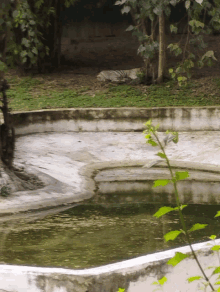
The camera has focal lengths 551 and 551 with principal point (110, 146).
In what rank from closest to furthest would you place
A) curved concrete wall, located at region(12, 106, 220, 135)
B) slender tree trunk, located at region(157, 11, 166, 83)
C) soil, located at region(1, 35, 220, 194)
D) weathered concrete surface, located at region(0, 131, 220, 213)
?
weathered concrete surface, located at region(0, 131, 220, 213)
curved concrete wall, located at region(12, 106, 220, 135)
slender tree trunk, located at region(157, 11, 166, 83)
soil, located at region(1, 35, 220, 194)

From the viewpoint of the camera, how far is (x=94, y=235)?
14.3 ft

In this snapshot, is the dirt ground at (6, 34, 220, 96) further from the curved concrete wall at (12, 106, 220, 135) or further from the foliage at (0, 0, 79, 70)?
the curved concrete wall at (12, 106, 220, 135)

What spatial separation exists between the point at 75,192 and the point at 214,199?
1439mm

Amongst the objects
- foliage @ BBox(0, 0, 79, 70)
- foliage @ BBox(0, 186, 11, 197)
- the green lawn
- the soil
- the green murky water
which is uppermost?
foliage @ BBox(0, 0, 79, 70)

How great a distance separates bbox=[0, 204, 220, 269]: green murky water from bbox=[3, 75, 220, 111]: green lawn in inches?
148

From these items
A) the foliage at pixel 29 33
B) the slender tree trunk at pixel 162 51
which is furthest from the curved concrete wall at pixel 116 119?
the slender tree trunk at pixel 162 51

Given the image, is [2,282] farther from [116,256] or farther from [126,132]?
[126,132]

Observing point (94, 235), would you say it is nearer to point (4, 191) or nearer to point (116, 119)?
point (4, 191)

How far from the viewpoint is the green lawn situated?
884 cm

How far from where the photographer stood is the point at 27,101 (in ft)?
30.6

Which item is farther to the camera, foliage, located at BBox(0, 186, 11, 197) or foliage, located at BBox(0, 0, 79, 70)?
foliage, located at BBox(0, 0, 79, 70)

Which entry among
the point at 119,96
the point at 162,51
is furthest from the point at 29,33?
the point at 162,51

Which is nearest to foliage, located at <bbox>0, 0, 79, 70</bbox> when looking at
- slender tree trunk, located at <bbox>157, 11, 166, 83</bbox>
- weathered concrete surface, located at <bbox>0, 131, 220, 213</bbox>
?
weathered concrete surface, located at <bbox>0, 131, 220, 213</bbox>

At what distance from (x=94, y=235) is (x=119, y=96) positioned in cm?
523
